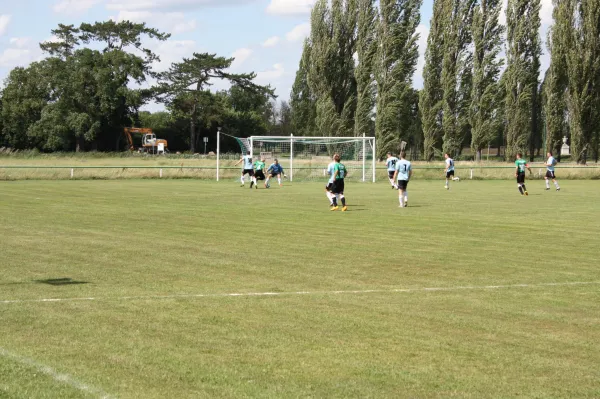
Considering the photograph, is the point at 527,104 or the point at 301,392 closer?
the point at 301,392

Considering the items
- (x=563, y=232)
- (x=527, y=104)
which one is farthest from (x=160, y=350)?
(x=527, y=104)

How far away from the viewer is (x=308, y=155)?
178 ft

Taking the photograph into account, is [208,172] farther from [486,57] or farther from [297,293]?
[297,293]

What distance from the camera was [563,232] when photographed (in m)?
18.1

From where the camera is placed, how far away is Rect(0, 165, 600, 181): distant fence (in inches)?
1956

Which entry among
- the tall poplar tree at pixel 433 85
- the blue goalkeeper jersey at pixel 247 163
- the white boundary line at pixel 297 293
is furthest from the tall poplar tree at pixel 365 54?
the white boundary line at pixel 297 293

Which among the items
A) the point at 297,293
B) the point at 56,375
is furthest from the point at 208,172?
the point at 56,375

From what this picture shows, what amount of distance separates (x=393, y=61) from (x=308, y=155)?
18153mm

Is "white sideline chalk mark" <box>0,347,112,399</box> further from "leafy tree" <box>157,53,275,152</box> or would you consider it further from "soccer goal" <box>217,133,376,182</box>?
"leafy tree" <box>157,53,275,152</box>

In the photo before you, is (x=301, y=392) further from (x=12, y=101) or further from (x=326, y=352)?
(x=12, y=101)

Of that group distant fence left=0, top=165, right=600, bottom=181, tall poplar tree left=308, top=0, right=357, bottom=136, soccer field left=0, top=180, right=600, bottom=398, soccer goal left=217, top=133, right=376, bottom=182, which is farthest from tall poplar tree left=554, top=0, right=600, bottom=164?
soccer field left=0, top=180, right=600, bottom=398

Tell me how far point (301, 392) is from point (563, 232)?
13.6 m

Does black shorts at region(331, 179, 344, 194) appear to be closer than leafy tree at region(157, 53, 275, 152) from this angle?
Yes

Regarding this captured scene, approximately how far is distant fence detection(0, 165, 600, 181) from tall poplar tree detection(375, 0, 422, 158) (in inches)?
428
